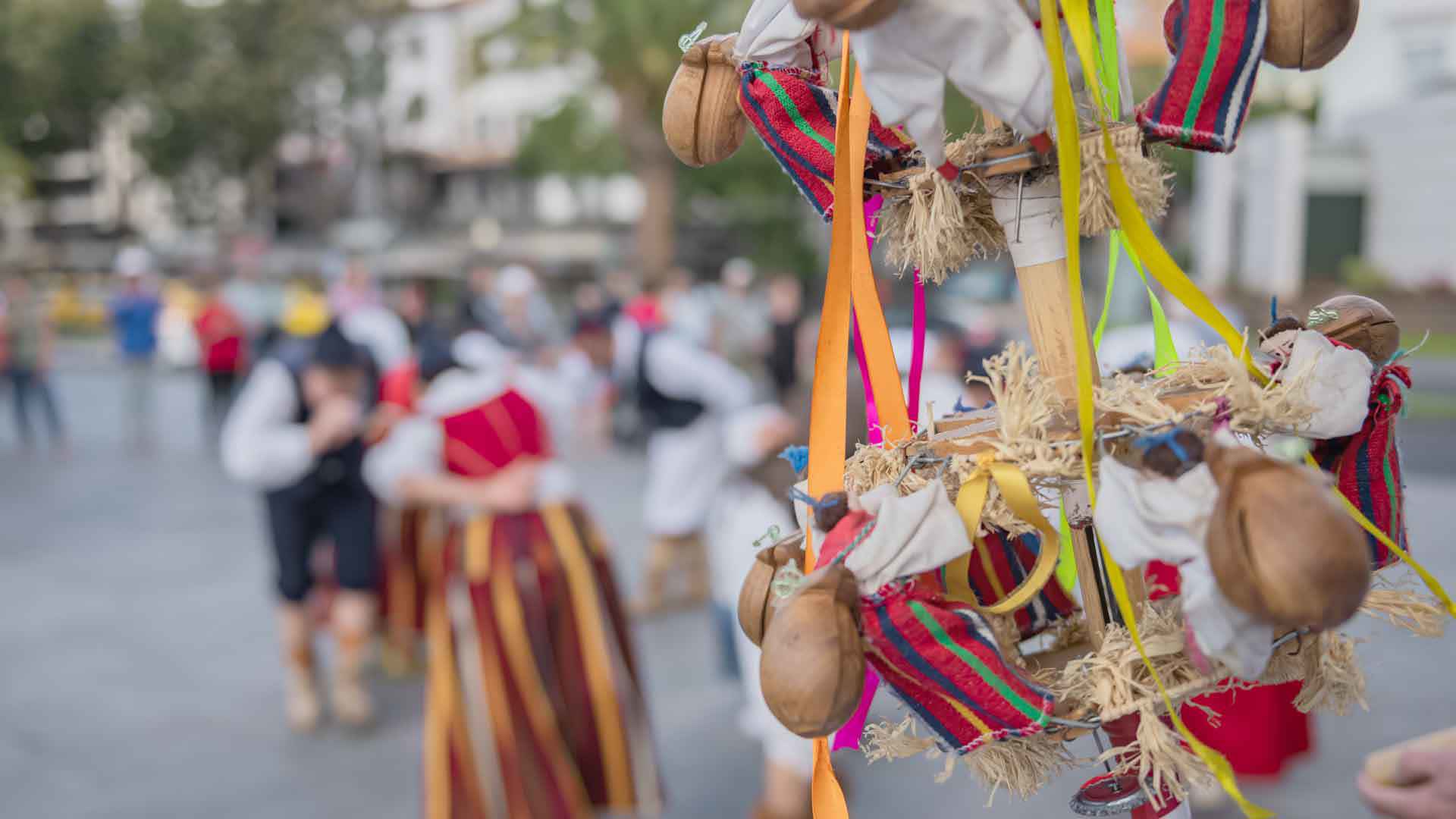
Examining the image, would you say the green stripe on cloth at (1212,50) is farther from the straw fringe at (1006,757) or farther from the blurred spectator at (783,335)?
the blurred spectator at (783,335)

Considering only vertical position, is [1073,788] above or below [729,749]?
above

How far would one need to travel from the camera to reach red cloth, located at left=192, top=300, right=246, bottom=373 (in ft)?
31.9

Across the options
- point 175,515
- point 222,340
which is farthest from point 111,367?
point 175,515

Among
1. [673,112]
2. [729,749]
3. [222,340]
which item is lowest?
[729,749]

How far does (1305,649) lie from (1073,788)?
233 mm

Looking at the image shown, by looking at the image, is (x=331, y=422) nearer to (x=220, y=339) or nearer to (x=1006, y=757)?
(x=1006, y=757)

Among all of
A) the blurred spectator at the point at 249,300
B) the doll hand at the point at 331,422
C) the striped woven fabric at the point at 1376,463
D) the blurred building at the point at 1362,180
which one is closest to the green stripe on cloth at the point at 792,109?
the striped woven fabric at the point at 1376,463

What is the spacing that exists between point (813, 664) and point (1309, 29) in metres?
0.60

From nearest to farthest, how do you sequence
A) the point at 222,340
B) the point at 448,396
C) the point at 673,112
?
the point at 673,112 < the point at 448,396 < the point at 222,340

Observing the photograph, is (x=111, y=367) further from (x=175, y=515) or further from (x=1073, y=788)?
(x=1073, y=788)

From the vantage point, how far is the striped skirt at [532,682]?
123 inches

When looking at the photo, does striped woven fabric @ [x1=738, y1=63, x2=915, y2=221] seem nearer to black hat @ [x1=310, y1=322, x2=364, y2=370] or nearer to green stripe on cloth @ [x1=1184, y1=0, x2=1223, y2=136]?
green stripe on cloth @ [x1=1184, y1=0, x2=1223, y2=136]

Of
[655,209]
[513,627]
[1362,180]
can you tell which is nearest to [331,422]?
[513,627]

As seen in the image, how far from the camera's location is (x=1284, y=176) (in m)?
16.9
